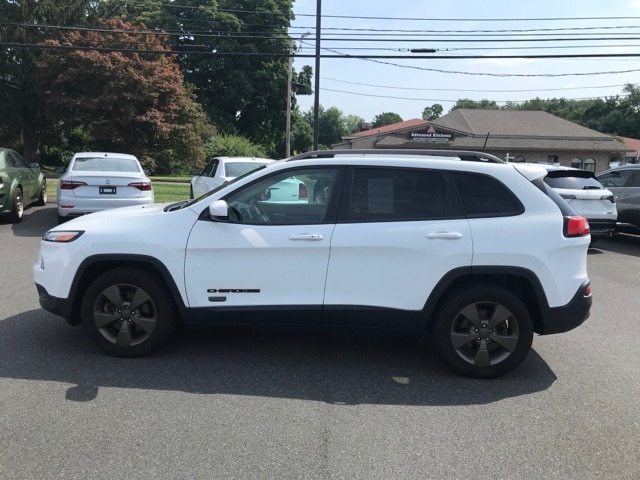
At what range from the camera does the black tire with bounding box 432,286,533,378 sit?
439cm

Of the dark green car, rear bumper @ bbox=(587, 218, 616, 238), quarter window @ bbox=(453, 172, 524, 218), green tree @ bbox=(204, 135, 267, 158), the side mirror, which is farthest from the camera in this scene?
green tree @ bbox=(204, 135, 267, 158)

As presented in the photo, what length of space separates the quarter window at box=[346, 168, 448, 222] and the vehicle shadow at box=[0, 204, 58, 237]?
8.79m

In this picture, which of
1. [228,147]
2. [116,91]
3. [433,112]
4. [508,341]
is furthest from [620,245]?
[433,112]

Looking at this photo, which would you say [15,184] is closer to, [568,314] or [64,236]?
[64,236]

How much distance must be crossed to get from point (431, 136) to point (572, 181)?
25.7 meters

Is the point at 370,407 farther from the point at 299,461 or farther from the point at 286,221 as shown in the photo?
the point at 286,221

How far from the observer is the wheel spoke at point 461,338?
4.43 m

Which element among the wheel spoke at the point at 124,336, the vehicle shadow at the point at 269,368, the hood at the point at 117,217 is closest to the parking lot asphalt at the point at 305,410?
the vehicle shadow at the point at 269,368

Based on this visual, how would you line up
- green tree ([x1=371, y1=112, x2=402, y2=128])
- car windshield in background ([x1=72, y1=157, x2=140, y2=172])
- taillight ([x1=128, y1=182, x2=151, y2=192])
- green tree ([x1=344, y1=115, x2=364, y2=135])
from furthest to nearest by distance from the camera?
green tree ([x1=344, y1=115, x2=364, y2=135]) < green tree ([x1=371, y1=112, x2=402, y2=128]) < car windshield in background ([x1=72, y1=157, x2=140, y2=172]) < taillight ([x1=128, y1=182, x2=151, y2=192])

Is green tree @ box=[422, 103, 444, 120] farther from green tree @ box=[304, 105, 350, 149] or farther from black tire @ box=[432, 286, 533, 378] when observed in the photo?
black tire @ box=[432, 286, 533, 378]

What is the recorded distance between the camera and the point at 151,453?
328 centimetres

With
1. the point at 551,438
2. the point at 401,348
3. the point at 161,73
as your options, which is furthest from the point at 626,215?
the point at 161,73

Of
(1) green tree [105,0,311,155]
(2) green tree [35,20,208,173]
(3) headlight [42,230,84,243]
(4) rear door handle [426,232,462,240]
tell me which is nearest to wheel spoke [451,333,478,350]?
(4) rear door handle [426,232,462,240]

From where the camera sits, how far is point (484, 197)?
4.50 metres
